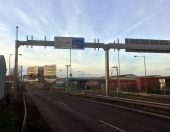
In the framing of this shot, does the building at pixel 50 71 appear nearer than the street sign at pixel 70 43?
No

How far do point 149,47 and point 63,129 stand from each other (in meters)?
36.4

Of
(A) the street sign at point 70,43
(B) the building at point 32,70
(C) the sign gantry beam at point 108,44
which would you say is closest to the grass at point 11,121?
(C) the sign gantry beam at point 108,44

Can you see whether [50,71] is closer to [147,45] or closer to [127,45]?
[147,45]

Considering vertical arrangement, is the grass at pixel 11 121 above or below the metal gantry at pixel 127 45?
below

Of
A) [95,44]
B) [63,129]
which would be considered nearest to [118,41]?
[95,44]

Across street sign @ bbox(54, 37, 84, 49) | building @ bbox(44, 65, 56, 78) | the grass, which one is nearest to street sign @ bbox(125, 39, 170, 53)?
street sign @ bbox(54, 37, 84, 49)

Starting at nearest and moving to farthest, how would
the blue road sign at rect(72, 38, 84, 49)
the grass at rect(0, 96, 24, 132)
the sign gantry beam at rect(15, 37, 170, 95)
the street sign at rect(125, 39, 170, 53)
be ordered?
1. the grass at rect(0, 96, 24, 132)
2. the sign gantry beam at rect(15, 37, 170, 95)
3. the blue road sign at rect(72, 38, 84, 49)
4. the street sign at rect(125, 39, 170, 53)

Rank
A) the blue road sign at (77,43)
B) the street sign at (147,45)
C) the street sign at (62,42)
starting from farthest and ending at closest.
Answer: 1. the street sign at (147,45)
2. the blue road sign at (77,43)
3. the street sign at (62,42)

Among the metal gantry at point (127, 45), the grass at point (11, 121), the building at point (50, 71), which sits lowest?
the grass at point (11, 121)

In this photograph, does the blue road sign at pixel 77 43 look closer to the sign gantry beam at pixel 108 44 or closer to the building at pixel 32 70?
the sign gantry beam at pixel 108 44

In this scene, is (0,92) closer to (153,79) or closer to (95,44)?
(95,44)

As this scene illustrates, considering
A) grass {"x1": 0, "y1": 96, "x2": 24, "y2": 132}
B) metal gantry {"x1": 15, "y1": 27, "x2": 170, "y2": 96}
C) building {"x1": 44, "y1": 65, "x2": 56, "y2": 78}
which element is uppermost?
building {"x1": 44, "y1": 65, "x2": 56, "y2": 78}

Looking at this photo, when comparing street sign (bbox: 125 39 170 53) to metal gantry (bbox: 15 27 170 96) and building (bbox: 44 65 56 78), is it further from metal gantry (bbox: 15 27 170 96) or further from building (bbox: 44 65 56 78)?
building (bbox: 44 65 56 78)

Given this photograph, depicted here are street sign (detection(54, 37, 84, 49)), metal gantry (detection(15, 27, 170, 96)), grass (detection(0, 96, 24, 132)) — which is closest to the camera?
grass (detection(0, 96, 24, 132))
